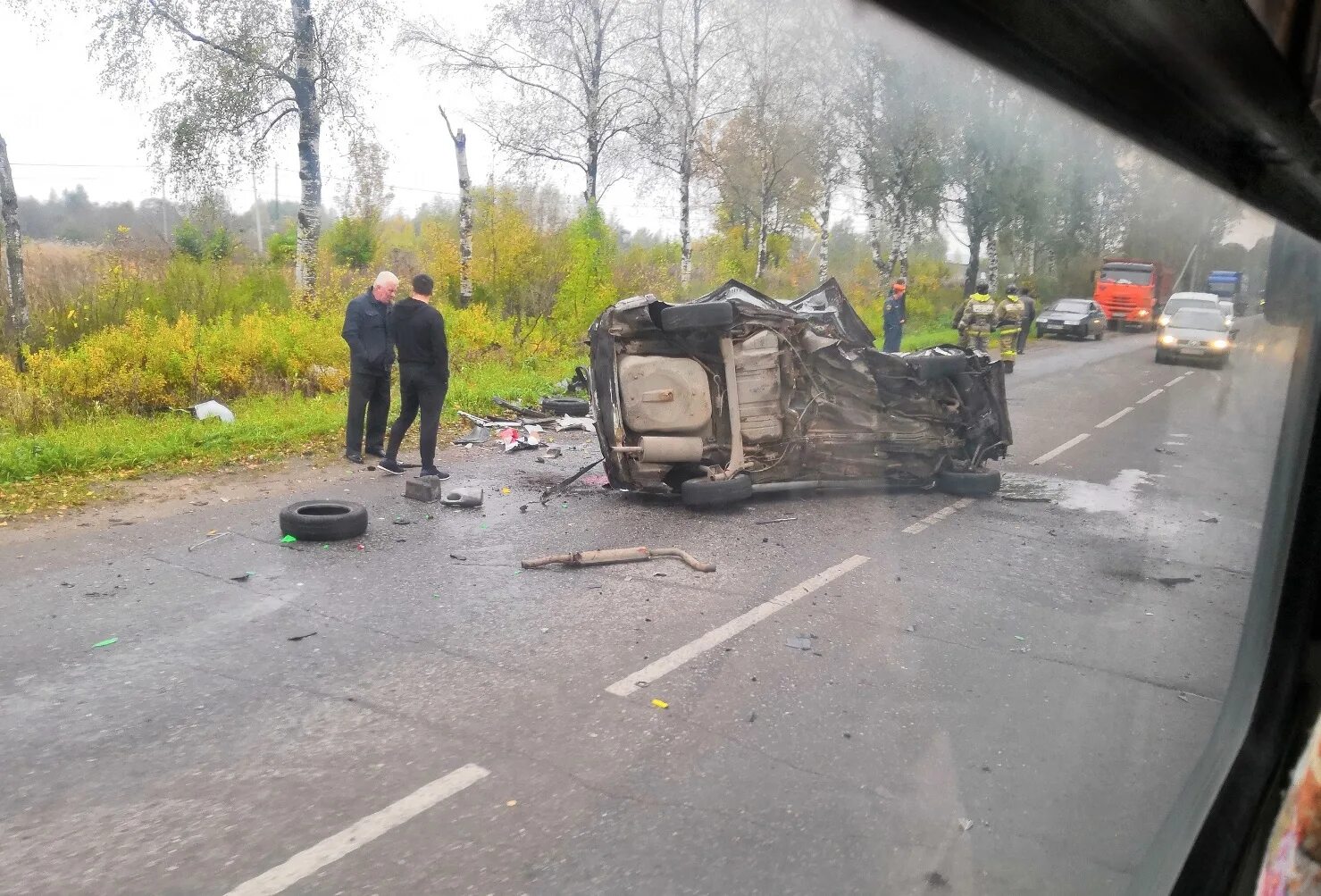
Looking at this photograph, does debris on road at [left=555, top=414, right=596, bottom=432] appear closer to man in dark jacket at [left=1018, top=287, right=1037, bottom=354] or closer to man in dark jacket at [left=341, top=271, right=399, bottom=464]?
man in dark jacket at [left=341, top=271, right=399, bottom=464]

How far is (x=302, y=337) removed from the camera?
12.7m

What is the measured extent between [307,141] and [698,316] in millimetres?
12568

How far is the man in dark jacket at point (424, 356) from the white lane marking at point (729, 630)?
399 cm

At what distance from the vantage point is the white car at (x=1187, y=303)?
2.94 metres

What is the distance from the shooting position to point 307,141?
1688cm

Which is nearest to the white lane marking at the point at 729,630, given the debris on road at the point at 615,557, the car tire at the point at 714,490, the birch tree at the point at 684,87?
→ the debris on road at the point at 615,557

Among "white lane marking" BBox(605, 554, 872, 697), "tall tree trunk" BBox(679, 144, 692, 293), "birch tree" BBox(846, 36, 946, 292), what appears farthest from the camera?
"tall tree trunk" BBox(679, 144, 692, 293)

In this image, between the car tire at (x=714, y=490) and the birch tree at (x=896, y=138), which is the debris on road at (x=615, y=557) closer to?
the car tire at (x=714, y=490)

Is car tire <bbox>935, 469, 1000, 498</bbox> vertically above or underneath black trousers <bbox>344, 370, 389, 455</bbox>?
underneath

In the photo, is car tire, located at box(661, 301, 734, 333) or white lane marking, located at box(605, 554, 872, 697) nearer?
white lane marking, located at box(605, 554, 872, 697)

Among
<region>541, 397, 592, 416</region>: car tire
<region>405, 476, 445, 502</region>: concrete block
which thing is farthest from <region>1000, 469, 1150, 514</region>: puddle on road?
<region>541, 397, 592, 416</region>: car tire

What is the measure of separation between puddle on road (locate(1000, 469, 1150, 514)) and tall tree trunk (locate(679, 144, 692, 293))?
990 cm

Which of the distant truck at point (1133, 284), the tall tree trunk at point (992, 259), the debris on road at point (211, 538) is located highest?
the tall tree trunk at point (992, 259)

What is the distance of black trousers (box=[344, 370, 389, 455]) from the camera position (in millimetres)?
9219
